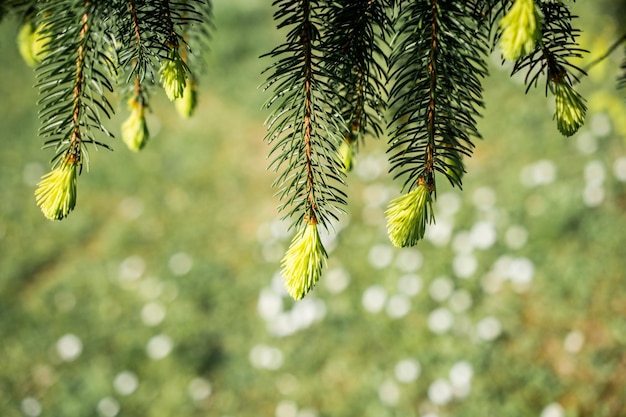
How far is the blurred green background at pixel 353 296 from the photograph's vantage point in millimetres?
2561

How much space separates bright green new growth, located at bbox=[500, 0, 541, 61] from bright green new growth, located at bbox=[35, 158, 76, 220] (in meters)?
0.66

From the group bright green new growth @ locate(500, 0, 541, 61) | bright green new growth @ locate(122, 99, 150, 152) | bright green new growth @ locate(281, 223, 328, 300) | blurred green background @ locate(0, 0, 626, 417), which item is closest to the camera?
bright green new growth @ locate(500, 0, 541, 61)

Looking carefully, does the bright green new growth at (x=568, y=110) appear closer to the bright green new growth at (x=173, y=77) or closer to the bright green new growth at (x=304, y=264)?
the bright green new growth at (x=304, y=264)

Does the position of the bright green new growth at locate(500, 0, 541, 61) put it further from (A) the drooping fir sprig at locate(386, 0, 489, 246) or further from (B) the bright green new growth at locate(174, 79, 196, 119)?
(B) the bright green new growth at locate(174, 79, 196, 119)

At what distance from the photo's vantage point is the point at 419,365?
265 cm

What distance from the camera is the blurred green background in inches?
101

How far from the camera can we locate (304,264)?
2.52 ft

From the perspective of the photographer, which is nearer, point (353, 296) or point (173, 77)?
point (173, 77)

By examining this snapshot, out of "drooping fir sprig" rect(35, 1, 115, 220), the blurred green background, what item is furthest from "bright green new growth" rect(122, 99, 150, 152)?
the blurred green background

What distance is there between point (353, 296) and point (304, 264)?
7.90 ft

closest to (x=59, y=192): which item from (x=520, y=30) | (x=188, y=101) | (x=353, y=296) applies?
(x=188, y=101)

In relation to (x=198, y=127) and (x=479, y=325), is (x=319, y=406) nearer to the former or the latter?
(x=479, y=325)

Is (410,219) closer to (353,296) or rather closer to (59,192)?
(59,192)

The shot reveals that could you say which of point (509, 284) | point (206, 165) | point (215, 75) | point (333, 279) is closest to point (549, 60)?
point (509, 284)
